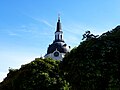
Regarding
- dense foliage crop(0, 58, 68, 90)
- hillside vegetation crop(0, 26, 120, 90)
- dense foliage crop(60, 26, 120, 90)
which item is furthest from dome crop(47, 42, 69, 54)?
dense foliage crop(60, 26, 120, 90)

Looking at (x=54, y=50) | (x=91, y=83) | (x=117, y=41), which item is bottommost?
(x=91, y=83)

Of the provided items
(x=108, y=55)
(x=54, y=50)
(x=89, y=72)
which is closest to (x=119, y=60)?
(x=108, y=55)

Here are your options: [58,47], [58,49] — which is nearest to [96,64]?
[58,49]

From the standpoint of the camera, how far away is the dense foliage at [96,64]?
14.0m

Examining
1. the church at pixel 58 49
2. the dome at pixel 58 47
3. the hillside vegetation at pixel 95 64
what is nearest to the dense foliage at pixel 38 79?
the hillside vegetation at pixel 95 64

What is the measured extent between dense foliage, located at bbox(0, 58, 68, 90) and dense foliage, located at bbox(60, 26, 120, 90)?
8707mm

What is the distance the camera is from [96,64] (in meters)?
14.3

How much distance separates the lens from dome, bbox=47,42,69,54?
89.8 m

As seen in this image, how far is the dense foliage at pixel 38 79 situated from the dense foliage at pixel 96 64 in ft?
28.6

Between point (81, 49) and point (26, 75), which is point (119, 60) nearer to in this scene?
point (81, 49)

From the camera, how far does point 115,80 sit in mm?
13727

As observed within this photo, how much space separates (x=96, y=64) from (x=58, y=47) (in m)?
76.2

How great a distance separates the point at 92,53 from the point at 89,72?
1000 millimetres

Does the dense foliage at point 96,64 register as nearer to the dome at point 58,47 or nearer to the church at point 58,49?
the church at point 58,49
